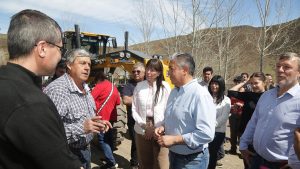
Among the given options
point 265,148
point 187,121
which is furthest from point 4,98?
point 265,148

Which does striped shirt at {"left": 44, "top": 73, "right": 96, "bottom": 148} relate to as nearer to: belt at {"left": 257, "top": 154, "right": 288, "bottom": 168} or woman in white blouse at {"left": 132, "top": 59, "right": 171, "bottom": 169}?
woman in white blouse at {"left": 132, "top": 59, "right": 171, "bottom": 169}

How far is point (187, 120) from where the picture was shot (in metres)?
2.96

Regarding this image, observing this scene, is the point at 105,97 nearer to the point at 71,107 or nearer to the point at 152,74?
the point at 152,74

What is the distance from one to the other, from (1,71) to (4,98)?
20cm

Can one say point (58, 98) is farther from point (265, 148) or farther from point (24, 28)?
point (265, 148)

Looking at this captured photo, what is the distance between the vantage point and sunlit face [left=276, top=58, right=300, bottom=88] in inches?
115

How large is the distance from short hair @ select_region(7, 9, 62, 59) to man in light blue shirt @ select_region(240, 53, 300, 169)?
2.25 metres

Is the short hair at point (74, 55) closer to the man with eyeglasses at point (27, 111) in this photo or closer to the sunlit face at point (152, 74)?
the sunlit face at point (152, 74)

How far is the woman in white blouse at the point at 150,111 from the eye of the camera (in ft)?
13.3

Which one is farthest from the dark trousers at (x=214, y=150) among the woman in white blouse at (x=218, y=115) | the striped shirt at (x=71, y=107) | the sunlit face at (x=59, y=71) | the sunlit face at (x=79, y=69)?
the sunlit face at (x=59, y=71)

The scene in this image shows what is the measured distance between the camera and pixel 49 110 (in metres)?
1.31

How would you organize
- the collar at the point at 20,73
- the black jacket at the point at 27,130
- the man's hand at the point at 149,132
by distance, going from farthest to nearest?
the man's hand at the point at 149,132 → the collar at the point at 20,73 → the black jacket at the point at 27,130

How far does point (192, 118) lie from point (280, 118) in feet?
2.69

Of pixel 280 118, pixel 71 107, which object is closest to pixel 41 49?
pixel 71 107
